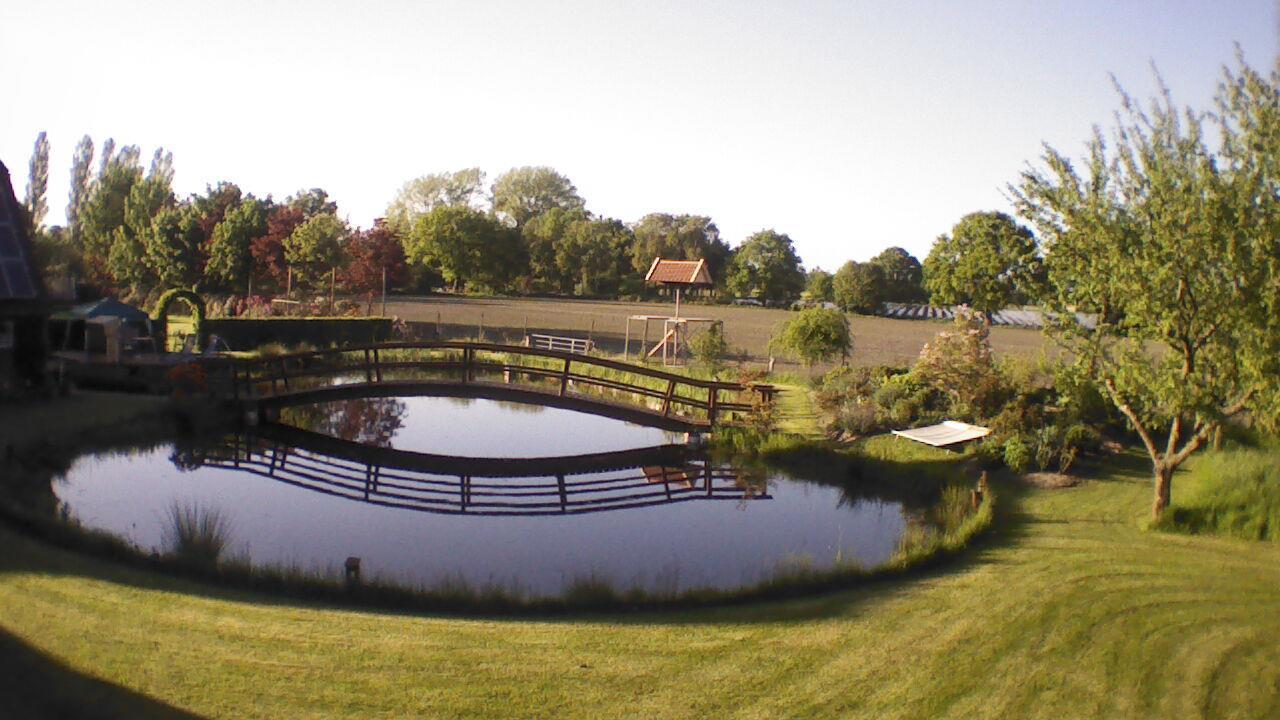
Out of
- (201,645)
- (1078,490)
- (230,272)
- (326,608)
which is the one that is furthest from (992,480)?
(230,272)

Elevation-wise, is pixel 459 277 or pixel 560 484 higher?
pixel 459 277

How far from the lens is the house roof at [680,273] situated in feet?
124

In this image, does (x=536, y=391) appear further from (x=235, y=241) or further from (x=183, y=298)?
(x=235, y=241)

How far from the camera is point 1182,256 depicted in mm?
9633

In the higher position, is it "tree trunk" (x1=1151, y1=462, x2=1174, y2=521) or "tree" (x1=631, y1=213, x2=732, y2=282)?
"tree" (x1=631, y1=213, x2=732, y2=282)

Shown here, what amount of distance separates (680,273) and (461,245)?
33.2m

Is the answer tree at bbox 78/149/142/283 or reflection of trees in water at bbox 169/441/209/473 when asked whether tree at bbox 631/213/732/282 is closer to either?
tree at bbox 78/149/142/283

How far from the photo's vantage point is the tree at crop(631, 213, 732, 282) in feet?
263

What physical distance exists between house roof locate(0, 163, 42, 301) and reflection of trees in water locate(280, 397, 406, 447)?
533cm

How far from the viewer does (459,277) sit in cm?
7062

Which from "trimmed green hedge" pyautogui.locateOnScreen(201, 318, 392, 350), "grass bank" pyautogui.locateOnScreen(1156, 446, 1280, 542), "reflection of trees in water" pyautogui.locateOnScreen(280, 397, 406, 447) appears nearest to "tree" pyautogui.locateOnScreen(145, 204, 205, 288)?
"trimmed green hedge" pyautogui.locateOnScreen(201, 318, 392, 350)

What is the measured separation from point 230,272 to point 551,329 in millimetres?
15093

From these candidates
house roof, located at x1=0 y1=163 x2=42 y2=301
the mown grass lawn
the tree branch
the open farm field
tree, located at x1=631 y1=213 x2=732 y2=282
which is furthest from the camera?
tree, located at x1=631 y1=213 x2=732 y2=282

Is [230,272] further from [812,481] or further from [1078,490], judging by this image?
[1078,490]
